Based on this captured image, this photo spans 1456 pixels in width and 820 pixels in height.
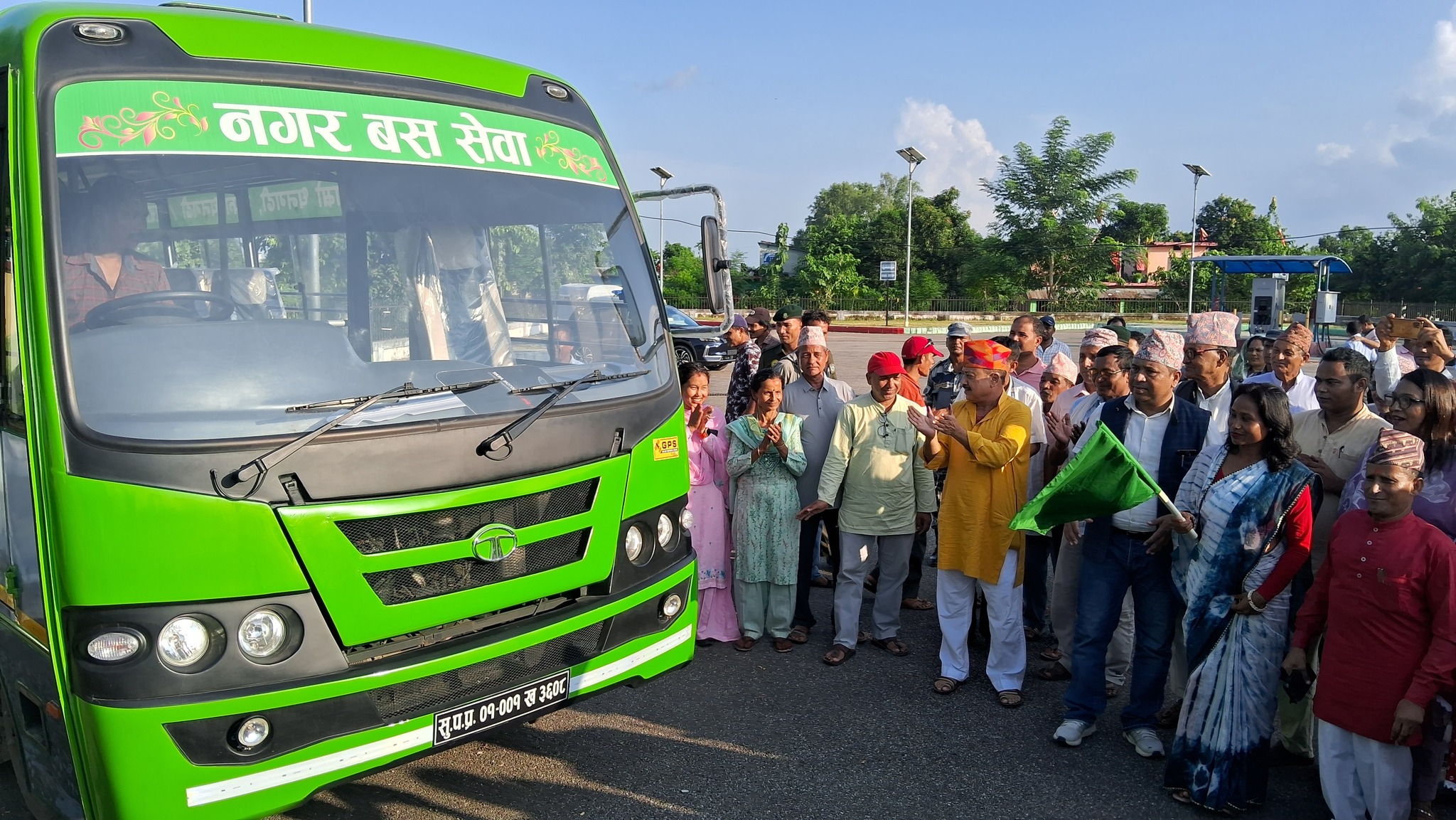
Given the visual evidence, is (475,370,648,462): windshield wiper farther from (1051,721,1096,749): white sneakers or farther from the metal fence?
the metal fence

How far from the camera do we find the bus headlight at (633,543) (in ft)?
13.1

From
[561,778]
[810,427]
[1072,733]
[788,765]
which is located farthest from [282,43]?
[1072,733]

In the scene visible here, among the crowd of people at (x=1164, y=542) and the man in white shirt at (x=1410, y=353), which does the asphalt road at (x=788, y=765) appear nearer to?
the crowd of people at (x=1164, y=542)

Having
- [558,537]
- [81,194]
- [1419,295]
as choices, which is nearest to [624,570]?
[558,537]

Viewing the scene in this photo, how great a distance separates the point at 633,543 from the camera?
4.05 metres

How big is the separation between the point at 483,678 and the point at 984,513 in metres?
2.64

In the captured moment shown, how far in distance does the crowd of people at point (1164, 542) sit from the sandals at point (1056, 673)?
0.01 m

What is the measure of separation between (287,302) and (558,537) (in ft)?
3.89

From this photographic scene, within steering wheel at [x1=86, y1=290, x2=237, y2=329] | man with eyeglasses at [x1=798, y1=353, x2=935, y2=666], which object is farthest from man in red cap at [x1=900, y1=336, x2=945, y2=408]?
steering wheel at [x1=86, y1=290, x2=237, y2=329]

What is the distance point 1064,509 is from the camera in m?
4.33

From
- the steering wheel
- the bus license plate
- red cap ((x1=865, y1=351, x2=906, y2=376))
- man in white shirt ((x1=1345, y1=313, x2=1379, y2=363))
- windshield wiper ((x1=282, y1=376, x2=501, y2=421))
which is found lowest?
the bus license plate

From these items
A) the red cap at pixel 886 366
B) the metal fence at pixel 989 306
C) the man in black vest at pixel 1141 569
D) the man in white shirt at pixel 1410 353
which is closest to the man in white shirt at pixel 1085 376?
the red cap at pixel 886 366

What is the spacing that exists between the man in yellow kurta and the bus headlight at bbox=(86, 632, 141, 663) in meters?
3.39

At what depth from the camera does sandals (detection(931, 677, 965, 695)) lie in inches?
205
